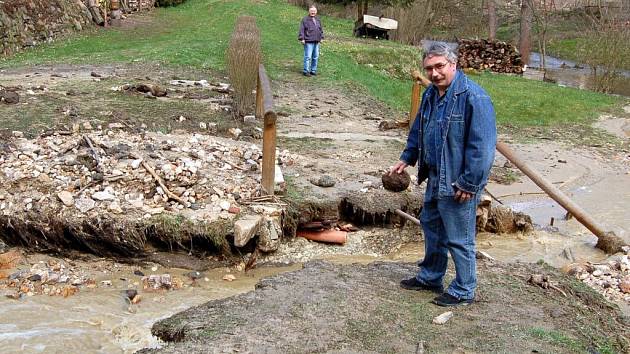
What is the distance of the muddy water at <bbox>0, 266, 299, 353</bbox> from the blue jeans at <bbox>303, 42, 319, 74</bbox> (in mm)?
10156

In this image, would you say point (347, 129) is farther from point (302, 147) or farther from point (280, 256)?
point (280, 256)

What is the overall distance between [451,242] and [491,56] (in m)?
A: 23.3

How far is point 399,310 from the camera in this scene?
461 cm

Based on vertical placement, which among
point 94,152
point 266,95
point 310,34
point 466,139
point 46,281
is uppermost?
point 466,139

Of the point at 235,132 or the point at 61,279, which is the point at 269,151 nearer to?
the point at 61,279

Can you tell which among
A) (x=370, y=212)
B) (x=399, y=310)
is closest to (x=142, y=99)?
(x=370, y=212)

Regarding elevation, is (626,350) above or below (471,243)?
below

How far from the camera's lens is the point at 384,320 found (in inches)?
175

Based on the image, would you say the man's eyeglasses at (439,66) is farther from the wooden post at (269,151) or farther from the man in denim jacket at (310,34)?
the man in denim jacket at (310,34)

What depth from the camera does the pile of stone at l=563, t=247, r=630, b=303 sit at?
19.9 feet

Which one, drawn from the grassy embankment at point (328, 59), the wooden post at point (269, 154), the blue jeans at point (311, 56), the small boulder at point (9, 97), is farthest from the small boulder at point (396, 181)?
the blue jeans at point (311, 56)

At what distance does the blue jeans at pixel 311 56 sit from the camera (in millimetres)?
15719

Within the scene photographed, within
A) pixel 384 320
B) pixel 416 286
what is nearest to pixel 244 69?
pixel 416 286

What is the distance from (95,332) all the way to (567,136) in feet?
37.9
